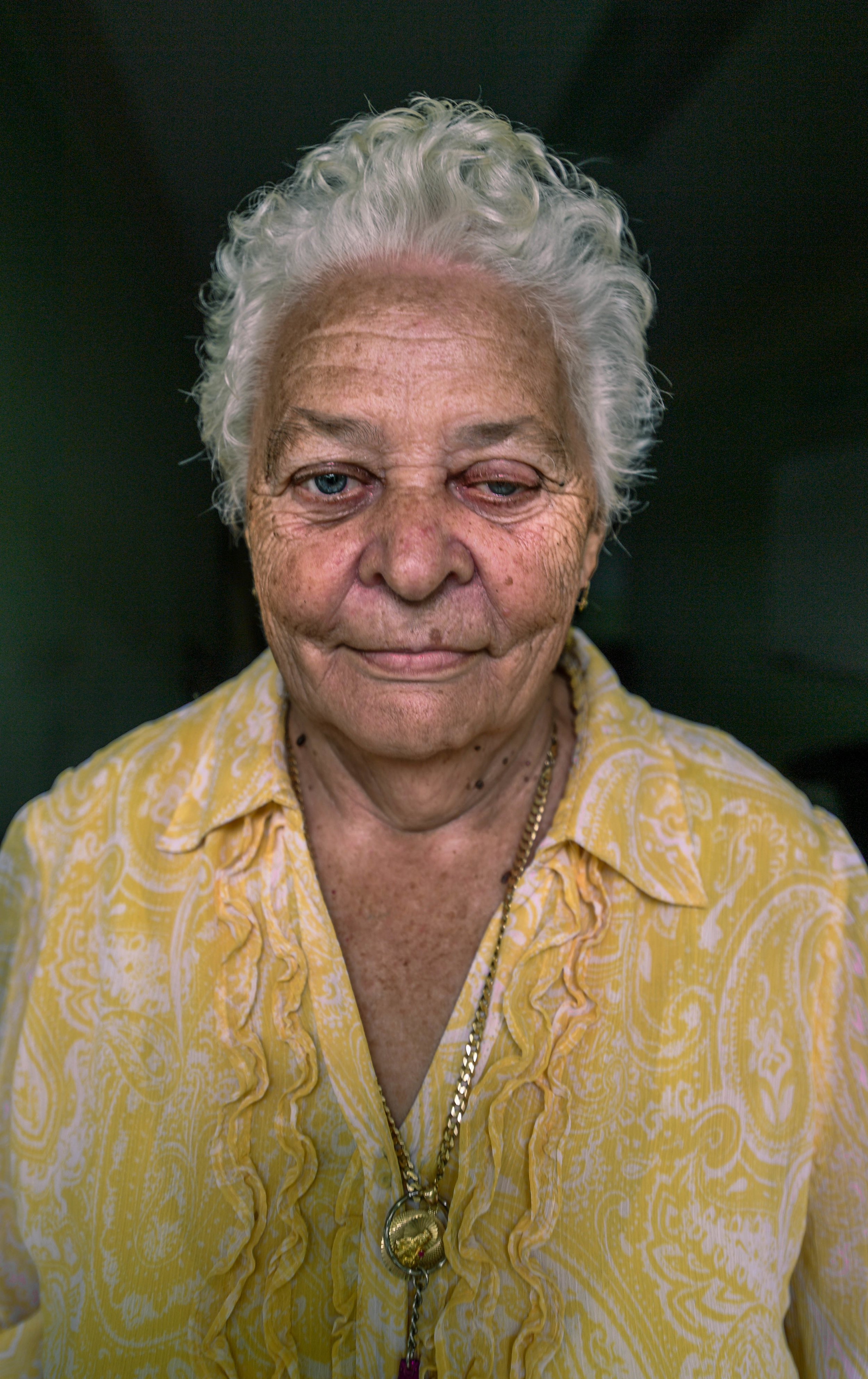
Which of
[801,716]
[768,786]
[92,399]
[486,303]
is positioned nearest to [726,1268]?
[768,786]

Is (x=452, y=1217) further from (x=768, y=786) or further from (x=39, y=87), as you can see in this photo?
(x=39, y=87)

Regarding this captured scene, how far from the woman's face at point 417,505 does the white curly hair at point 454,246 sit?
0.06 metres

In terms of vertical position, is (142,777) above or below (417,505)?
below

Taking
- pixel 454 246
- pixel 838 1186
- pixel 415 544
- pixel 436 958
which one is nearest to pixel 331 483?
pixel 415 544

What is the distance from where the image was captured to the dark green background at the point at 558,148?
5.30 ft

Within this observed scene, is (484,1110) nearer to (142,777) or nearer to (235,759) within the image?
(235,759)

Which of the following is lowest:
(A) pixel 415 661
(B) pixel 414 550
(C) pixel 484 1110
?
(C) pixel 484 1110

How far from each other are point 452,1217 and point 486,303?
4.10 feet

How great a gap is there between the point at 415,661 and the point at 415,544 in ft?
0.54

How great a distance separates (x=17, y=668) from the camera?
5.70 ft

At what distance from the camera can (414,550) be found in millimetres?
1120

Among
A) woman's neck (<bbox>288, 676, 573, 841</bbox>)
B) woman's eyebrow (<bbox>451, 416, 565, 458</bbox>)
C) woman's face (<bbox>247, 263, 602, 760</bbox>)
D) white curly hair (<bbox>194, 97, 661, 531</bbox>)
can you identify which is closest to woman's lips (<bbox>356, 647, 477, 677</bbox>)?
woman's face (<bbox>247, 263, 602, 760</bbox>)

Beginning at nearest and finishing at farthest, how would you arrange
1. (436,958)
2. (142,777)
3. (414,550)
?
1. (414,550)
2. (436,958)
3. (142,777)

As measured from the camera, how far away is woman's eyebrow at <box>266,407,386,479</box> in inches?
45.6
